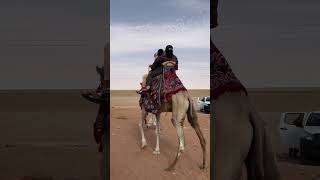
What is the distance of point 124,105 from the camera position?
3.39 m

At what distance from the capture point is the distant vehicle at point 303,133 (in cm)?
572

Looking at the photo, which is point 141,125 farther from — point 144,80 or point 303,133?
point 303,133

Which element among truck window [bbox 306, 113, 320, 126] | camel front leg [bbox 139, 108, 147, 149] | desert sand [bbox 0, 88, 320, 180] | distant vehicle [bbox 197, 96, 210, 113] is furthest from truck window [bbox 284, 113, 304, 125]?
camel front leg [bbox 139, 108, 147, 149]

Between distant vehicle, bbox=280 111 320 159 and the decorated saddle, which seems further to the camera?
distant vehicle, bbox=280 111 320 159

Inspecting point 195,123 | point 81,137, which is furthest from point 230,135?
point 81,137

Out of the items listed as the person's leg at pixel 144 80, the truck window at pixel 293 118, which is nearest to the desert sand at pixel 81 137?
the person's leg at pixel 144 80

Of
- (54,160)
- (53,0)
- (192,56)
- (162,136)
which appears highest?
(53,0)

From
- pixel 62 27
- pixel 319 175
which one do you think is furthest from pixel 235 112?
pixel 319 175

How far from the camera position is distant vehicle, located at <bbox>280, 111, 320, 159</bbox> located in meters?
5.72

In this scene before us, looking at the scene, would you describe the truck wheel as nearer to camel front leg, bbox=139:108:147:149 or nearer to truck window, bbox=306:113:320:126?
truck window, bbox=306:113:320:126

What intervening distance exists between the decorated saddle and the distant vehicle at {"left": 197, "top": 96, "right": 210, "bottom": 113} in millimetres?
147

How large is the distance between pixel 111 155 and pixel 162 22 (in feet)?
3.52

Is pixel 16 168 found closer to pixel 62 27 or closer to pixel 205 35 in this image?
pixel 62 27

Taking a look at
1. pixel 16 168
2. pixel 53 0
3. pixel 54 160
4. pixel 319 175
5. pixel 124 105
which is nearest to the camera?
pixel 124 105
